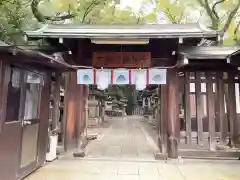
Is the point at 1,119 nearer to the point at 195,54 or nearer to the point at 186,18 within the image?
the point at 195,54

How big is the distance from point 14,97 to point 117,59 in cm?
368

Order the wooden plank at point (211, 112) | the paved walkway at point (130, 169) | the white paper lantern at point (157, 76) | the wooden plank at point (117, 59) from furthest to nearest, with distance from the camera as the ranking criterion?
the wooden plank at point (211, 112)
the wooden plank at point (117, 59)
the white paper lantern at point (157, 76)
the paved walkway at point (130, 169)

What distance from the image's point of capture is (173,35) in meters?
6.45

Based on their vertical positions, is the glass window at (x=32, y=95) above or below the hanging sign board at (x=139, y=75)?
below

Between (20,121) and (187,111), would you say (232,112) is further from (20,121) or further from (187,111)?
(20,121)

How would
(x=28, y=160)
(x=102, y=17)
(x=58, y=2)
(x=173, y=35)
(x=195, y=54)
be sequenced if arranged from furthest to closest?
(x=102, y=17), (x=58, y=2), (x=195, y=54), (x=173, y=35), (x=28, y=160)

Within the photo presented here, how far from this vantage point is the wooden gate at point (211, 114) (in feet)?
25.1

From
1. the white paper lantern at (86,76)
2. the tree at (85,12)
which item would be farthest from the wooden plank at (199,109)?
the tree at (85,12)

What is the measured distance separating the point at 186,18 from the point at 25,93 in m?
12.1

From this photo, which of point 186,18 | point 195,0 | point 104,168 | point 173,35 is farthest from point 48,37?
point 186,18

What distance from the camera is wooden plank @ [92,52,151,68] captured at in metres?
7.44

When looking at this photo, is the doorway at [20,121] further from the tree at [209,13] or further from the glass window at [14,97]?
the tree at [209,13]

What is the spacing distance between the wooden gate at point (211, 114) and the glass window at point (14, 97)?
5.36 meters

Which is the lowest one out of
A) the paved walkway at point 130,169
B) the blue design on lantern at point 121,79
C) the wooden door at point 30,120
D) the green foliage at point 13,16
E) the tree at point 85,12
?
the paved walkway at point 130,169
